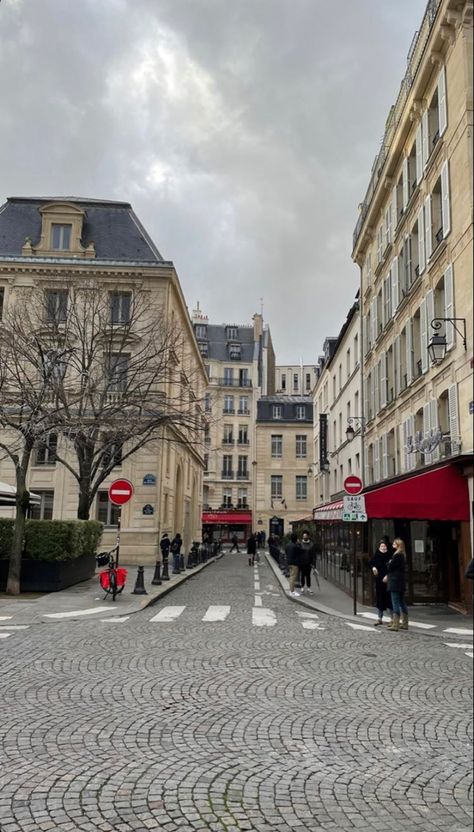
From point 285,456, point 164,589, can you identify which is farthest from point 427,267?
point 285,456

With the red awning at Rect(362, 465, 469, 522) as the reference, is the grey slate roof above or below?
above

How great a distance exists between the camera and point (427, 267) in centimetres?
221

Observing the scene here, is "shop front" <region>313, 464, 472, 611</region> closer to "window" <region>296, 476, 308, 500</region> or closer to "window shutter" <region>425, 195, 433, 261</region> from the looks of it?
"window shutter" <region>425, 195, 433, 261</region>

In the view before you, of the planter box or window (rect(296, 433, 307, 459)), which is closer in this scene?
the planter box

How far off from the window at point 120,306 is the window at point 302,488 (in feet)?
127

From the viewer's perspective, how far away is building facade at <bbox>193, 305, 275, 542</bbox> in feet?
213

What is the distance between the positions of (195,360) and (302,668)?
39036mm

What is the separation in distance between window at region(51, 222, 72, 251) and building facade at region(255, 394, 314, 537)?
118ft

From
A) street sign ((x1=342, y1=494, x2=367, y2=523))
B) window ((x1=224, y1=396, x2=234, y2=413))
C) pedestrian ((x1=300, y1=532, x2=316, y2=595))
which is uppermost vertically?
window ((x1=224, y1=396, x2=234, y2=413))

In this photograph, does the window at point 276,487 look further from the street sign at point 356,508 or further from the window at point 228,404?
the street sign at point 356,508

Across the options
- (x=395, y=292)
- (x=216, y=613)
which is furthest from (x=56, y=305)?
(x=395, y=292)

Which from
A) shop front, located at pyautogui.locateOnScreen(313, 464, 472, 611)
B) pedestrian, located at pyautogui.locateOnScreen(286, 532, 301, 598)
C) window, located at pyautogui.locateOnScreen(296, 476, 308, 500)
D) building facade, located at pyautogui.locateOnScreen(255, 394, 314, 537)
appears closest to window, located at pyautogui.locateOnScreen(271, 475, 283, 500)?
building facade, located at pyautogui.locateOnScreen(255, 394, 314, 537)

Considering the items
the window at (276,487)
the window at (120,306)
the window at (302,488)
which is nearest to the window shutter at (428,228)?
the window at (120,306)

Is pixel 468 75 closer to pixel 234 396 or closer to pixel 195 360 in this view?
pixel 195 360
